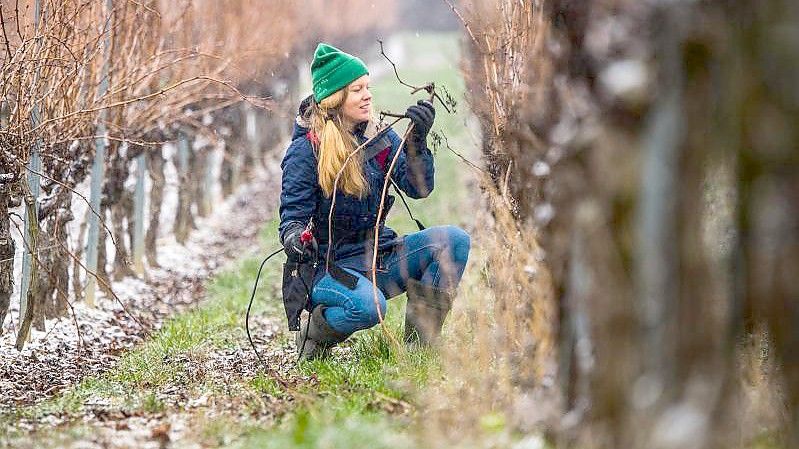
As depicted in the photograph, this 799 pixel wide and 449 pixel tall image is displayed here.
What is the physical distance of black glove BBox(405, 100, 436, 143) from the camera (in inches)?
229

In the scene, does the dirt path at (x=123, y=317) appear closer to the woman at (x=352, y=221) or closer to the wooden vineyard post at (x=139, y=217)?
the wooden vineyard post at (x=139, y=217)

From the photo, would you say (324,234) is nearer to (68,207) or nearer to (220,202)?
(68,207)

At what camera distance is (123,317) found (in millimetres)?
9227

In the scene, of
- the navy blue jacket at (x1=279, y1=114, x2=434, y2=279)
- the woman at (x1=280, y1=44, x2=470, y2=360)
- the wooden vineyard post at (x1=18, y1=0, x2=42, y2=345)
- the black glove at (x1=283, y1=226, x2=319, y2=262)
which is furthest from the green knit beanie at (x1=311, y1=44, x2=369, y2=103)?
the wooden vineyard post at (x1=18, y1=0, x2=42, y2=345)

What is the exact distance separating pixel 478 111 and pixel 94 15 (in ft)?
10.0

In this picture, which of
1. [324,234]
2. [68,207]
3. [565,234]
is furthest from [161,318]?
[565,234]

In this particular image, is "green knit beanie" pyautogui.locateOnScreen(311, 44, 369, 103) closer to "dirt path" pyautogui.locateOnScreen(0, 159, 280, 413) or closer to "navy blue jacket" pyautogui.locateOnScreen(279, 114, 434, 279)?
"navy blue jacket" pyautogui.locateOnScreen(279, 114, 434, 279)

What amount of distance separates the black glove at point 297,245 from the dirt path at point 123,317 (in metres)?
1.11

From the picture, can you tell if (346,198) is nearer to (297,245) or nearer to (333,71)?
(297,245)

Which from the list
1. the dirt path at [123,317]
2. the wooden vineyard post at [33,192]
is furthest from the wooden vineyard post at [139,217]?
the wooden vineyard post at [33,192]

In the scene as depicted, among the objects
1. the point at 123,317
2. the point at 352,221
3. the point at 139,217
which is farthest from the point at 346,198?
the point at 139,217

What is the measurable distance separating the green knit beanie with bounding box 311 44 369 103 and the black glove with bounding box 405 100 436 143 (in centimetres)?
38

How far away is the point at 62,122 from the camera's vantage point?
7.66 meters

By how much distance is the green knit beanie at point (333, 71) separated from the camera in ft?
19.7
